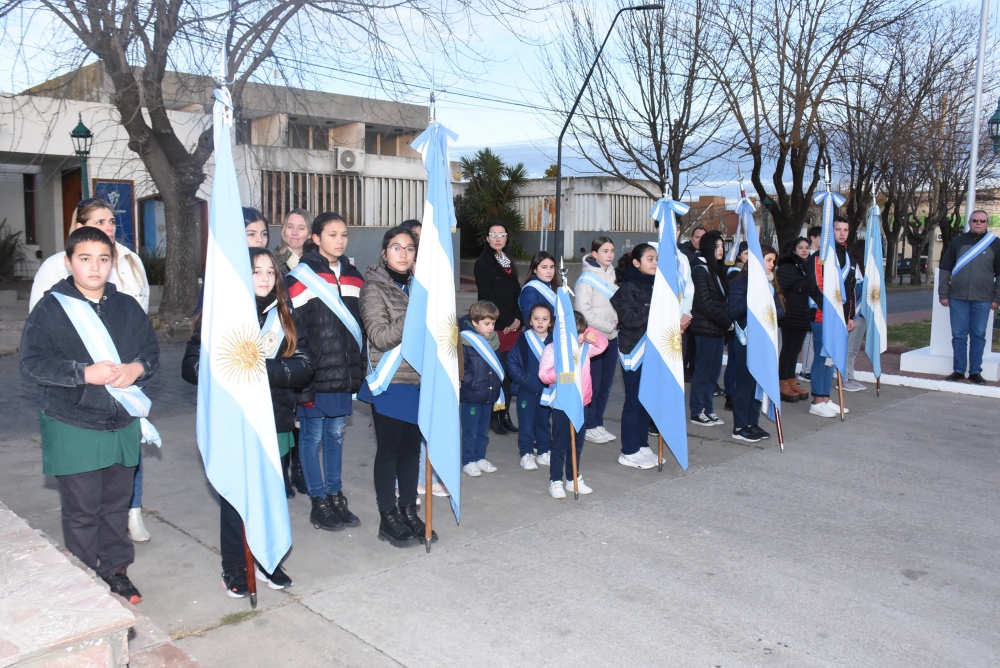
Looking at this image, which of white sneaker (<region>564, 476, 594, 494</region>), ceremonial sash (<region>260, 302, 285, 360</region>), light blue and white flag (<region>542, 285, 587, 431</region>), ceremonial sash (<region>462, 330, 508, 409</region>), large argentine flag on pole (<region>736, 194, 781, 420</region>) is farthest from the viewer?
large argentine flag on pole (<region>736, 194, 781, 420</region>)

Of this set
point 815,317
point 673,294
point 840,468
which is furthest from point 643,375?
point 815,317

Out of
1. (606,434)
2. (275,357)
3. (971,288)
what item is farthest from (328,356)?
(971,288)

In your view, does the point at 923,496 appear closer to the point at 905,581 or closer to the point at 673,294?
the point at 905,581

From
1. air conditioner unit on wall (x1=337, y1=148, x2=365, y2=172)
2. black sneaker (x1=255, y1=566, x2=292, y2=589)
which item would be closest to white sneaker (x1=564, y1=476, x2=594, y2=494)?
black sneaker (x1=255, y1=566, x2=292, y2=589)

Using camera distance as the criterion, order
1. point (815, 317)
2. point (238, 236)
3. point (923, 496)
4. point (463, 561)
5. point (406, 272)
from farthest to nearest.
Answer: point (815, 317)
point (923, 496)
point (406, 272)
point (463, 561)
point (238, 236)

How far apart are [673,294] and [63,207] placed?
23.2m

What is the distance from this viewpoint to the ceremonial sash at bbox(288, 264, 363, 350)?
16.2 ft

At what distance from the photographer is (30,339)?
3.84m

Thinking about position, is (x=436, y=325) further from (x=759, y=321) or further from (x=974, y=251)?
(x=974, y=251)

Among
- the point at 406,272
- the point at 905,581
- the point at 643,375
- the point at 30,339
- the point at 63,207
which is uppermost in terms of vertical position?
the point at 63,207

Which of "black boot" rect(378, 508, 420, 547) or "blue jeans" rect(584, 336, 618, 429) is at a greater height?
"blue jeans" rect(584, 336, 618, 429)

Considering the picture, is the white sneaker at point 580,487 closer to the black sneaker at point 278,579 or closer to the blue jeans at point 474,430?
the blue jeans at point 474,430

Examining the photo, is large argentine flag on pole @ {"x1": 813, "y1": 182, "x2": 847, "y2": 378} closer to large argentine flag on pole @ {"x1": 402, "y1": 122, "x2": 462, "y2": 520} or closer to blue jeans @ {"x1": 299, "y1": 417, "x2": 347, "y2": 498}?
large argentine flag on pole @ {"x1": 402, "y1": 122, "x2": 462, "y2": 520}

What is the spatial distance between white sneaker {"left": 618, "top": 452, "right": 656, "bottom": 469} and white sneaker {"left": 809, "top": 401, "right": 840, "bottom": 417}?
104 inches
